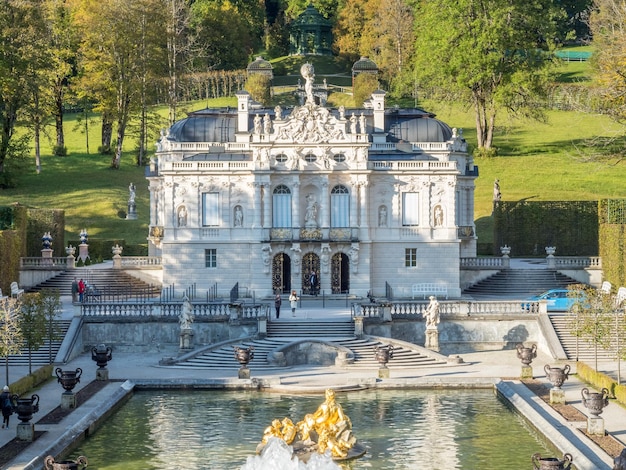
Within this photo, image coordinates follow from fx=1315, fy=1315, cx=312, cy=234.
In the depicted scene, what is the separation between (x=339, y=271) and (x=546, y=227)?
51.9ft

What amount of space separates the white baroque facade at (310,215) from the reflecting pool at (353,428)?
1864 centimetres

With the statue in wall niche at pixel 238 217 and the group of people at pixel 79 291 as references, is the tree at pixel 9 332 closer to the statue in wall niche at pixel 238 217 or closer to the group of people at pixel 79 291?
the group of people at pixel 79 291

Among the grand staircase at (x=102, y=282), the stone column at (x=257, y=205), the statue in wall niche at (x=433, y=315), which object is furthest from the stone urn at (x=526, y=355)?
the grand staircase at (x=102, y=282)

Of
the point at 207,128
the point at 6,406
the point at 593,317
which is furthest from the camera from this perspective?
the point at 207,128

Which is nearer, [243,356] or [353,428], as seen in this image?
[353,428]

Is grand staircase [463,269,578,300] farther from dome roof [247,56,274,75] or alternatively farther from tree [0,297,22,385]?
dome roof [247,56,274,75]

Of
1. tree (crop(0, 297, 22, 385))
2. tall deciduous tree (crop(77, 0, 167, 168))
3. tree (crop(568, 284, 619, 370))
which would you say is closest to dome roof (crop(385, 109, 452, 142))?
tree (crop(568, 284, 619, 370))

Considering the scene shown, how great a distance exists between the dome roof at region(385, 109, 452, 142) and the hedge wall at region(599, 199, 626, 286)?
9121mm

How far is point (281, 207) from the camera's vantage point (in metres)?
65.2

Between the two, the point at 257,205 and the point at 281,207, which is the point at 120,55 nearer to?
the point at 281,207

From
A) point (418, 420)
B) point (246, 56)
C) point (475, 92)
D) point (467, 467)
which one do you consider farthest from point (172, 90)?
point (467, 467)

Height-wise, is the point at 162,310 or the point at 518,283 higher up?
the point at 518,283

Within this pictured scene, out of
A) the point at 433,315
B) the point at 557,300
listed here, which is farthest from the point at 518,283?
the point at 433,315

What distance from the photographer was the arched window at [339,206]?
6506 centimetres
